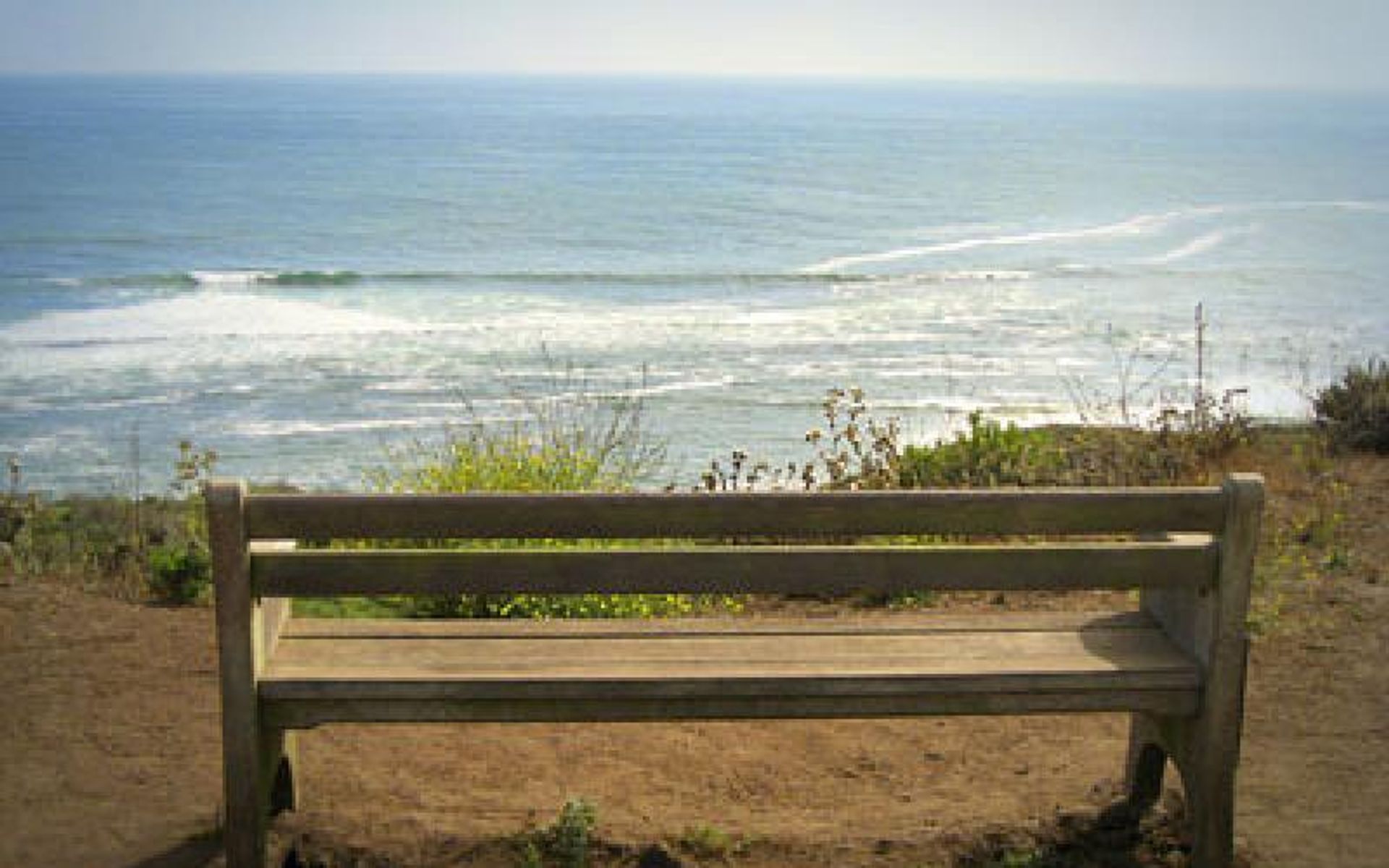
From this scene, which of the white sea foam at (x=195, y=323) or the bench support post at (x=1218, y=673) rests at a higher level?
the bench support post at (x=1218, y=673)

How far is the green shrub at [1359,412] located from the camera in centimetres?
1021

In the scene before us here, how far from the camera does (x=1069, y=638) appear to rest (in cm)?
A: 429

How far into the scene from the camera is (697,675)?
394 cm

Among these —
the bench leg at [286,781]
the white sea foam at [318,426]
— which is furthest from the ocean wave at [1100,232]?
the bench leg at [286,781]

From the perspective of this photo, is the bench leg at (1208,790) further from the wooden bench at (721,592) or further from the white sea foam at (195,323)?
the white sea foam at (195,323)

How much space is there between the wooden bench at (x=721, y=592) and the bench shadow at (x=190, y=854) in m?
0.45

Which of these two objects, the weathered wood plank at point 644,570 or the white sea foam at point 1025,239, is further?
the white sea foam at point 1025,239

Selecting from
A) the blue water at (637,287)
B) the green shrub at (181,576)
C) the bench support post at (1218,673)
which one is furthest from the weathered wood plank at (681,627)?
the blue water at (637,287)

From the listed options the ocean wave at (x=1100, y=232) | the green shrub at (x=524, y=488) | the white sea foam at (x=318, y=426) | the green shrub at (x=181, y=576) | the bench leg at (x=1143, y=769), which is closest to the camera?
the bench leg at (x=1143, y=769)

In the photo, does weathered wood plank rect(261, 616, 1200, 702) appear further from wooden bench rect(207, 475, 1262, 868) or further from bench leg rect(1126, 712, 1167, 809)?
bench leg rect(1126, 712, 1167, 809)

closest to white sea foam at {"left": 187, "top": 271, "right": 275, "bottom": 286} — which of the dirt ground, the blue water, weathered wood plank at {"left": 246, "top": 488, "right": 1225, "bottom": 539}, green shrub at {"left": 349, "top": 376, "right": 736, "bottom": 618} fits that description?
the blue water

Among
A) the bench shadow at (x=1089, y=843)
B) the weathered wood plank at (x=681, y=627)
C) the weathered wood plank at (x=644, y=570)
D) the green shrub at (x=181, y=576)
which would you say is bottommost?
the green shrub at (x=181, y=576)

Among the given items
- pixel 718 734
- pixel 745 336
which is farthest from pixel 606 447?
pixel 745 336

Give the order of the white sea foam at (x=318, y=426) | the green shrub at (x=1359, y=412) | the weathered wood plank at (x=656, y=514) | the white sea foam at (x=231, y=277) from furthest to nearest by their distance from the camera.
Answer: the white sea foam at (x=231, y=277) < the white sea foam at (x=318, y=426) < the green shrub at (x=1359, y=412) < the weathered wood plank at (x=656, y=514)
